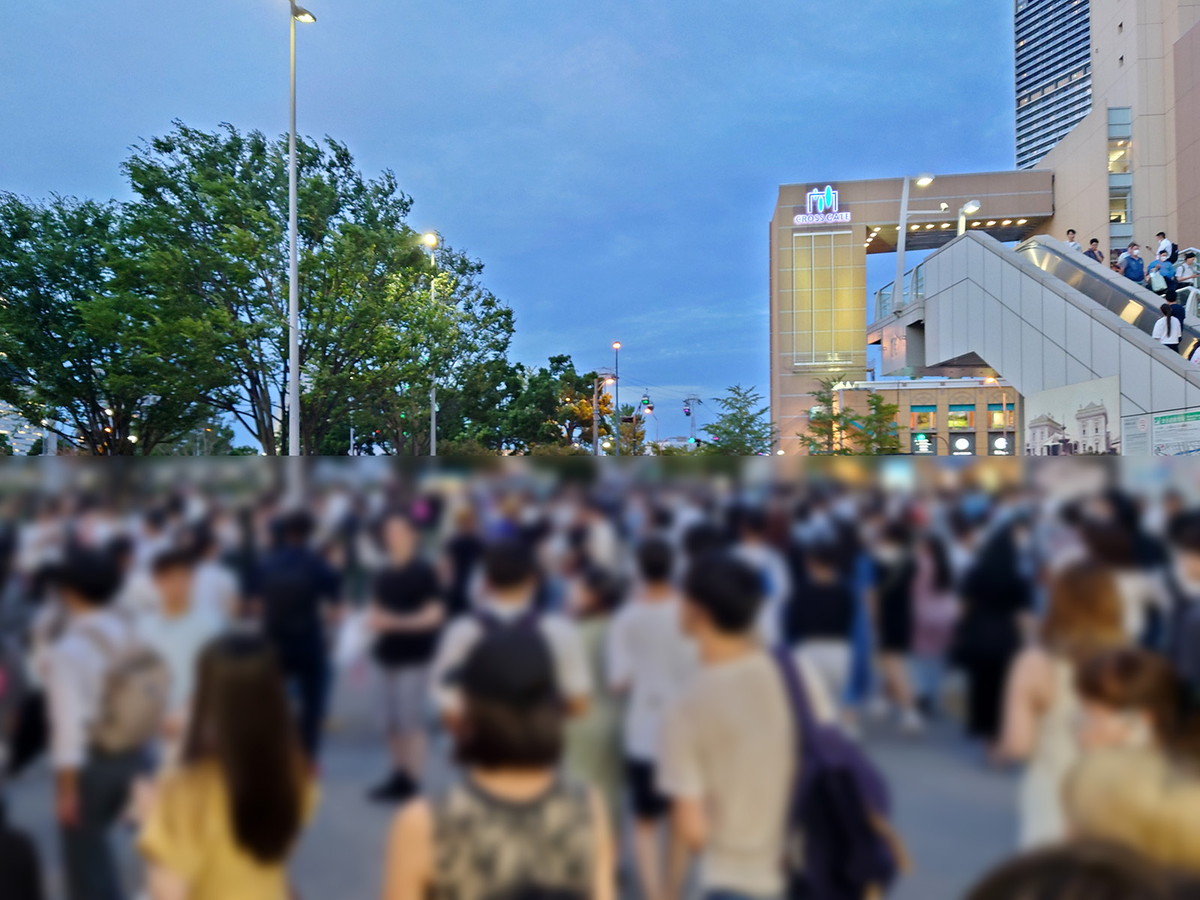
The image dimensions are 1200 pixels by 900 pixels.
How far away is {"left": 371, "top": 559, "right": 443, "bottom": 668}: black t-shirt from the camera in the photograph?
3.93 ft

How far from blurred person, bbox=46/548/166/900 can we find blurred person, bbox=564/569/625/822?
2.22 ft

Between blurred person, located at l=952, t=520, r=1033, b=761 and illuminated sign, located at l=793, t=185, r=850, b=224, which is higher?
illuminated sign, located at l=793, t=185, r=850, b=224

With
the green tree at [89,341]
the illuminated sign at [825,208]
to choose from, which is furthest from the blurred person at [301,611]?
the illuminated sign at [825,208]

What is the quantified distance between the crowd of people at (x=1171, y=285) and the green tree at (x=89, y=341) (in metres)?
20.7

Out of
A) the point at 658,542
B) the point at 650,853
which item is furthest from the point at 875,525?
the point at 650,853

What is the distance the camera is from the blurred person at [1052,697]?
1099 millimetres

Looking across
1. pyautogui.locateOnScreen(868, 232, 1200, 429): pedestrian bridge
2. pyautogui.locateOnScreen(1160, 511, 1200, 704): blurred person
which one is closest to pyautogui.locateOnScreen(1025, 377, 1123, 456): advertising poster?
pyautogui.locateOnScreen(868, 232, 1200, 429): pedestrian bridge

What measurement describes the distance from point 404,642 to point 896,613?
836 mm

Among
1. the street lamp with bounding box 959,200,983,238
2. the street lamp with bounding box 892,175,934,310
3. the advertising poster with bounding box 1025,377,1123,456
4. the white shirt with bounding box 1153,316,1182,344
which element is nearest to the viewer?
the advertising poster with bounding box 1025,377,1123,456

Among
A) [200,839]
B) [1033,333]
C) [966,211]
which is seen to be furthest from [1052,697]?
[966,211]

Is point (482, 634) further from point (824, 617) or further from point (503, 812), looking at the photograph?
point (824, 617)

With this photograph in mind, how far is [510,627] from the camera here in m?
1.17

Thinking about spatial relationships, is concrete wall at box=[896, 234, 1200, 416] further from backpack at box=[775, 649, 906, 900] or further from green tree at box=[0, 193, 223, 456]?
green tree at box=[0, 193, 223, 456]

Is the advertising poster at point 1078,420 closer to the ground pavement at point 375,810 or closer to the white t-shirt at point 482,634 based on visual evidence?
the ground pavement at point 375,810
